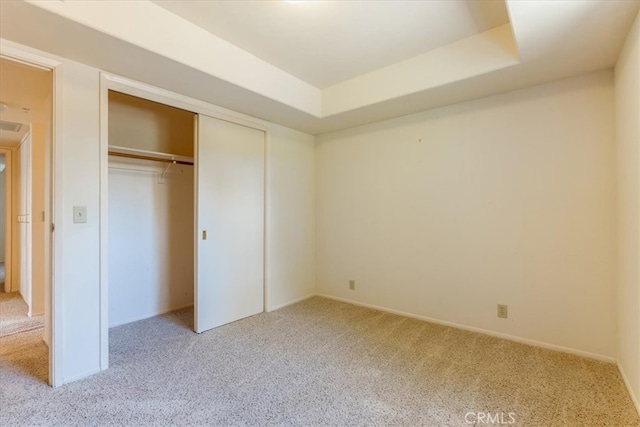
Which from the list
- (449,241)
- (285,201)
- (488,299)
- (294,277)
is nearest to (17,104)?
(285,201)

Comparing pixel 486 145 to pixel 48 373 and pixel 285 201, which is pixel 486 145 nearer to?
pixel 285 201

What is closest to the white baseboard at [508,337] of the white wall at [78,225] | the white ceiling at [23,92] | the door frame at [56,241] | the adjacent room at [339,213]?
the adjacent room at [339,213]

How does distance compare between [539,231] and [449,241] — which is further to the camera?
[449,241]

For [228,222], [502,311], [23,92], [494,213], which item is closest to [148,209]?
[228,222]

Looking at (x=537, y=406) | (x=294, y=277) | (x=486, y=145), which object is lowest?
(x=537, y=406)

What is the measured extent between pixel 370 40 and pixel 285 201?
2024 millimetres

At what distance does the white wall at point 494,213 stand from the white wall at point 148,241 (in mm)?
1957

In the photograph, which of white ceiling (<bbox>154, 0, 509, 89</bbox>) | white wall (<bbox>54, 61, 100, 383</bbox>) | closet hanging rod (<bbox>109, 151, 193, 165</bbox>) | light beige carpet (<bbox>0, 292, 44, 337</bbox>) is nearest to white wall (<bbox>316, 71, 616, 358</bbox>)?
white ceiling (<bbox>154, 0, 509, 89</bbox>)

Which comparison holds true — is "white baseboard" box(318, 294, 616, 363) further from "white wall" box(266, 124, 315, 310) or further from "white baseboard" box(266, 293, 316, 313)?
"white wall" box(266, 124, 315, 310)

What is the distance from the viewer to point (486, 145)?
9.35 feet

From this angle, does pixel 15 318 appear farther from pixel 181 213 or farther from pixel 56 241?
pixel 56 241

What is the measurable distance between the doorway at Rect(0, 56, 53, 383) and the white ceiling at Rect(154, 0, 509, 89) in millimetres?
1306

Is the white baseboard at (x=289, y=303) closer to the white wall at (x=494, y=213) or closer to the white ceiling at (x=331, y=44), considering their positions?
the white wall at (x=494, y=213)

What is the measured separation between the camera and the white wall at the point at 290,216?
364 centimetres
